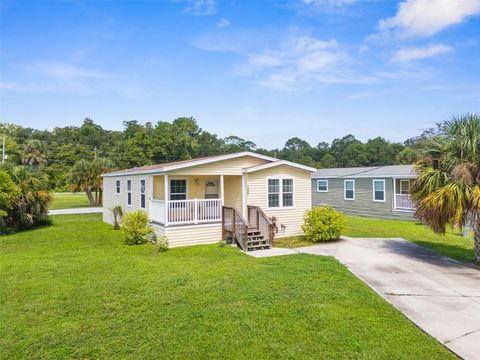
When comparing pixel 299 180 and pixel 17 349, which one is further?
pixel 299 180

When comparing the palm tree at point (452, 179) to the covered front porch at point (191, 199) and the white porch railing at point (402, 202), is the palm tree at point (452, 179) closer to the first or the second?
the covered front porch at point (191, 199)

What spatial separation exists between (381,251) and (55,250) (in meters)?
11.1

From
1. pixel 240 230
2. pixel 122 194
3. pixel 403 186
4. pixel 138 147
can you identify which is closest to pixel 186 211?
pixel 240 230

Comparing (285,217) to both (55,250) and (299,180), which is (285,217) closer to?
(299,180)

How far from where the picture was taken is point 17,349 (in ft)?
14.2

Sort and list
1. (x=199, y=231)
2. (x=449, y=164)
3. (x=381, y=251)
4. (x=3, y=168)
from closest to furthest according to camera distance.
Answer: (x=449, y=164), (x=381, y=251), (x=199, y=231), (x=3, y=168)

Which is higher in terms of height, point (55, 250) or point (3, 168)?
point (3, 168)

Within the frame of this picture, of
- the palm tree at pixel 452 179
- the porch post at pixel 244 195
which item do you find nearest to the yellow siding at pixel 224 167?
the porch post at pixel 244 195

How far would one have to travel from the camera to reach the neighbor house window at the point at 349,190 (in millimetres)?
21922

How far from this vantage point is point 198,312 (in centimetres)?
545

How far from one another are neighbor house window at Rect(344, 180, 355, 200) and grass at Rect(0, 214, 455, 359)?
14.2 meters

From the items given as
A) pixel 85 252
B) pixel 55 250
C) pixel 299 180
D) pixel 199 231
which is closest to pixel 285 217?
pixel 299 180

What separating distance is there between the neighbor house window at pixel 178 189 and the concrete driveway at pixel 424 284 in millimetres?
5836

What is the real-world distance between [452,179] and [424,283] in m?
3.33
